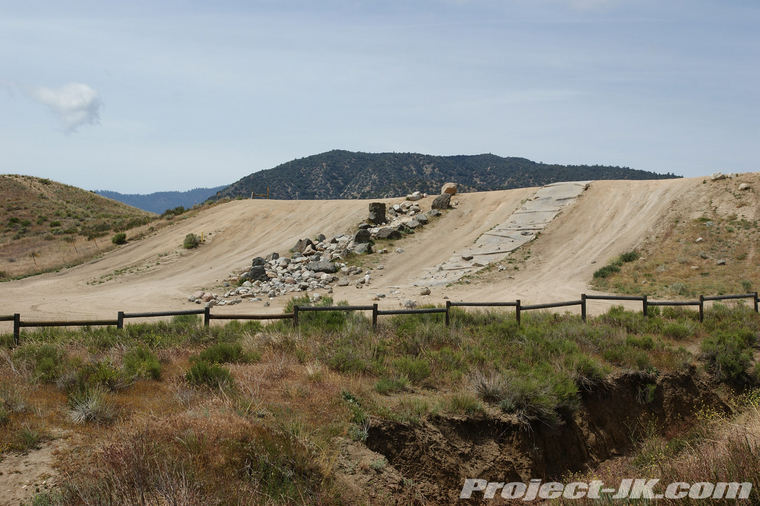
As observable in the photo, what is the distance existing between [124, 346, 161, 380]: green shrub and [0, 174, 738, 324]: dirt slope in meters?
10.5

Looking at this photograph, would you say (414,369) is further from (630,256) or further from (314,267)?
(630,256)

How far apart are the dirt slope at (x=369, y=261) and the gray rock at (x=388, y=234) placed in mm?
701

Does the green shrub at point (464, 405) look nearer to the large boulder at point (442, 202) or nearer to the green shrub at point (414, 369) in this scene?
the green shrub at point (414, 369)

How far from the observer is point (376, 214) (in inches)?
1254

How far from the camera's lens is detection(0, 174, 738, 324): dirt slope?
70.0 feet

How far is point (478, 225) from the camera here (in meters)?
31.1

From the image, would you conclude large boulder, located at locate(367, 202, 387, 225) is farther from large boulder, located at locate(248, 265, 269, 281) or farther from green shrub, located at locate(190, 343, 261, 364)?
green shrub, located at locate(190, 343, 261, 364)

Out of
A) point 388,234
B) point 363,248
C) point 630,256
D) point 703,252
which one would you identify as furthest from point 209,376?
point 703,252

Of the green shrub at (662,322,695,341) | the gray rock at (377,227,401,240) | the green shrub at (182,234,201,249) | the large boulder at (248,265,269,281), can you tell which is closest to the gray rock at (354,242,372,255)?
the gray rock at (377,227,401,240)

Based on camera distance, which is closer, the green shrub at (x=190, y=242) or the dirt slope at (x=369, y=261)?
the dirt slope at (x=369, y=261)

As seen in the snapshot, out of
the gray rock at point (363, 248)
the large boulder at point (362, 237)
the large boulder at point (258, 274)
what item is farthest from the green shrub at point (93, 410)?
the large boulder at point (362, 237)

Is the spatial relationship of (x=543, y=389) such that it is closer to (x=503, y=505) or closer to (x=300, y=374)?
(x=503, y=505)

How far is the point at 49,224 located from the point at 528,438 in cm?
5265

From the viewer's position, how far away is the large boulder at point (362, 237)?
28777mm
